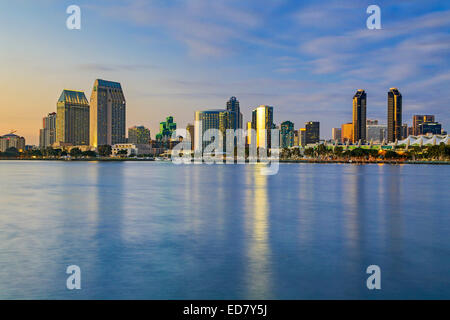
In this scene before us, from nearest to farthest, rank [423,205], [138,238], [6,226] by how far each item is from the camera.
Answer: [138,238] < [6,226] < [423,205]

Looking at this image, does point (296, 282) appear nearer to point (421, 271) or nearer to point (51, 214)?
point (421, 271)

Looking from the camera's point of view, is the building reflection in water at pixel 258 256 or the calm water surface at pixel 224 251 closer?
the building reflection in water at pixel 258 256

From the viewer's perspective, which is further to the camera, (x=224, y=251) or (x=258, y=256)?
(x=224, y=251)

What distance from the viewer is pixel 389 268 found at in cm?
2152

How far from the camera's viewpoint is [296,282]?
62.1ft

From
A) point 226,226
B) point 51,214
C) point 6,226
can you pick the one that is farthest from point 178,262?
point 51,214

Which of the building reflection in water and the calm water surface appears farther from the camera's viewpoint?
the calm water surface

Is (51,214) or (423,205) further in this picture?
(423,205)

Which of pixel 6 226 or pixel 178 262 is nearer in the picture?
pixel 178 262

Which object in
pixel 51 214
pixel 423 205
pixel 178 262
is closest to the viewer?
pixel 178 262
